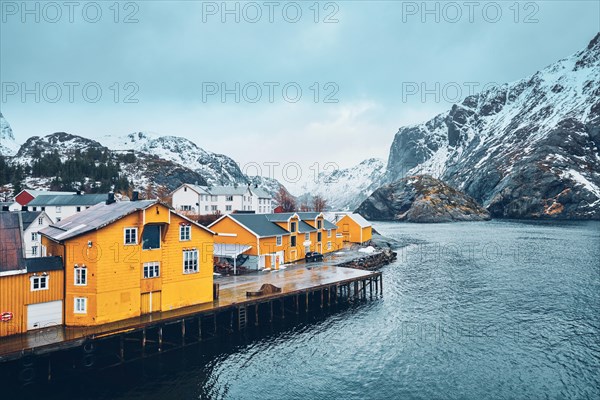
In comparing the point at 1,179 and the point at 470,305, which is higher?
the point at 1,179

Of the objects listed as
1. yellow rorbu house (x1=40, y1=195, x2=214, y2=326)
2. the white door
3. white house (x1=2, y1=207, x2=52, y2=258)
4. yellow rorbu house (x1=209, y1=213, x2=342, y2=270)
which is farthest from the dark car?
white house (x1=2, y1=207, x2=52, y2=258)

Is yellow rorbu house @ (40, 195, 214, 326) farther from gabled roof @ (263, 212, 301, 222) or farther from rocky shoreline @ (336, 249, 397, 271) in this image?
rocky shoreline @ (336, 249, 397, 271)

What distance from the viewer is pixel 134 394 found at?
1048 inches

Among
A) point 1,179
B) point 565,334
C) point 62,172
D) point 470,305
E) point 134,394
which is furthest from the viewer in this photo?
point 62,172

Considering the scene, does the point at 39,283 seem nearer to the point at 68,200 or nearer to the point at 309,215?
the point at 309,215

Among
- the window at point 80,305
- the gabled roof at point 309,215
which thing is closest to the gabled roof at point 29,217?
the window at point 80,305

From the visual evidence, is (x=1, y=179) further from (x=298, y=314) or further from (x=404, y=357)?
(x=404, y=357)

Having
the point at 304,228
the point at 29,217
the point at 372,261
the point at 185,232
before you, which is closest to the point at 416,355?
the point at 185,232

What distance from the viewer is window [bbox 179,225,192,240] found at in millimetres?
36191

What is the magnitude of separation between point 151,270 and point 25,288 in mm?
8780

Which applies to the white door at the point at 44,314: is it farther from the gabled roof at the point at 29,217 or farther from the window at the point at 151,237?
the gabled roof at the point at 29,217

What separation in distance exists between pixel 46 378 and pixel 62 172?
6230 inches

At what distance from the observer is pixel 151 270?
33906mm

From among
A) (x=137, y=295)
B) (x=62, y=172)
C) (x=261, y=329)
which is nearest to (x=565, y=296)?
(x=261, y=329)
